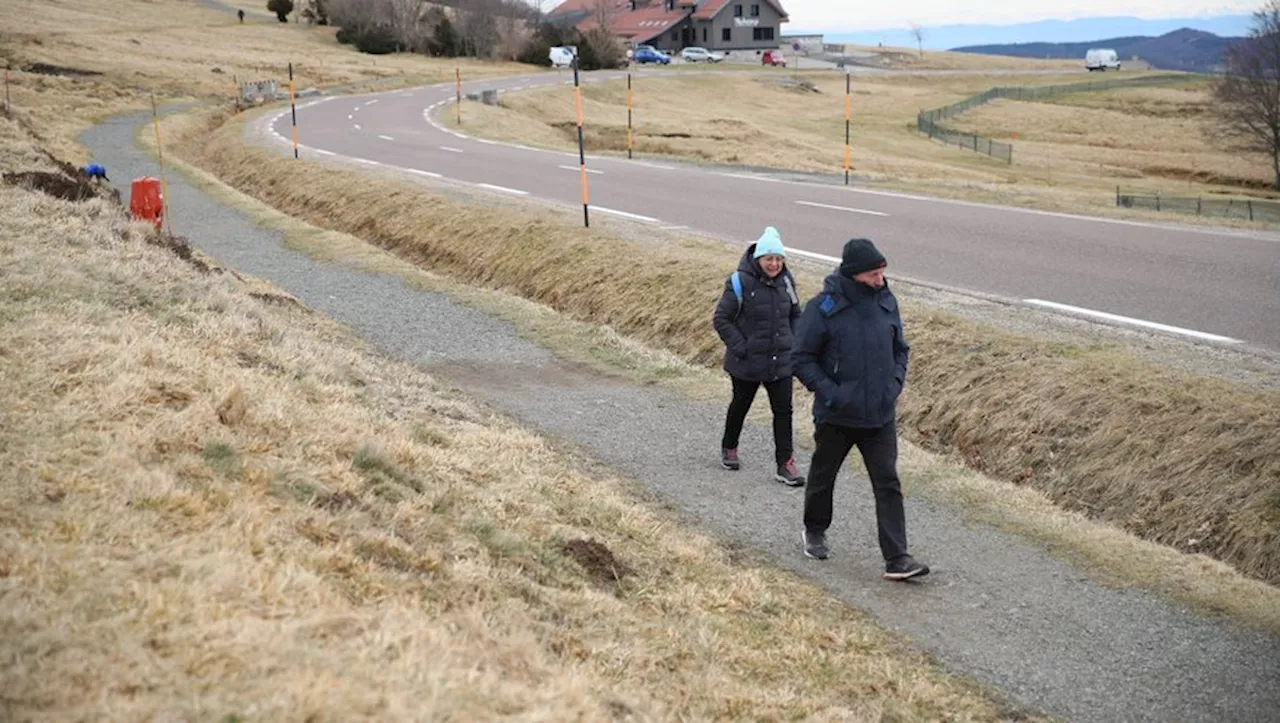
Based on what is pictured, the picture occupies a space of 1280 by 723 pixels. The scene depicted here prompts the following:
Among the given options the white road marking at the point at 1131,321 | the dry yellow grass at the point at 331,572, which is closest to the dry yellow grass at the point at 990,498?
the dry yellow grass at the point at 331,572

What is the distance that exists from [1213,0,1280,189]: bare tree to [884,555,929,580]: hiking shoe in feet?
184

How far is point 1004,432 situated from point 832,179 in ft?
51.2

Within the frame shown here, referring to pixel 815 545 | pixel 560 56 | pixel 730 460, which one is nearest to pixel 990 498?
pixel 815 545

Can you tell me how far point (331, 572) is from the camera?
4.99 meters

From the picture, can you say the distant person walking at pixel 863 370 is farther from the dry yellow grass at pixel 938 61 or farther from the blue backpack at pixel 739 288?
the dry yellow grass at pixel 938 61

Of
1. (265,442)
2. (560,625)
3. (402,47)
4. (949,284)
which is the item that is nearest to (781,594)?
(560,625)

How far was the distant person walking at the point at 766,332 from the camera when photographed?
836 centimetres

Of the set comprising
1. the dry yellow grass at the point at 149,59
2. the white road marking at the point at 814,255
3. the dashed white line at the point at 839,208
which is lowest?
the white road marking at the point at 814,255

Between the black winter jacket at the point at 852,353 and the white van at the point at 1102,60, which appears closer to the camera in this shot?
the black winter jacket at the point at 852,353

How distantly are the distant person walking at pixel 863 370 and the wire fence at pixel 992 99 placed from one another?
1941 inches

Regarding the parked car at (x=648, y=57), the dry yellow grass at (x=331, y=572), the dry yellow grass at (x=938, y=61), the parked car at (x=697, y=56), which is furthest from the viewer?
the dry yellow grass at (x=938, y=61)

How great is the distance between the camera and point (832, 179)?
24.3m

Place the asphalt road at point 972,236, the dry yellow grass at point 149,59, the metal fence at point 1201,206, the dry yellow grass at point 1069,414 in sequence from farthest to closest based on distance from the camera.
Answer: the dry yellow grass at point 149,59 → the metal fence at point 1201,206 → the asphalt road at point 972,236 → the dry yellow grass at point 1069,414

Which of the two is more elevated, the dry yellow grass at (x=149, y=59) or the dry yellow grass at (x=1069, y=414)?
the dry yellow grass at (x=149, y=59)
